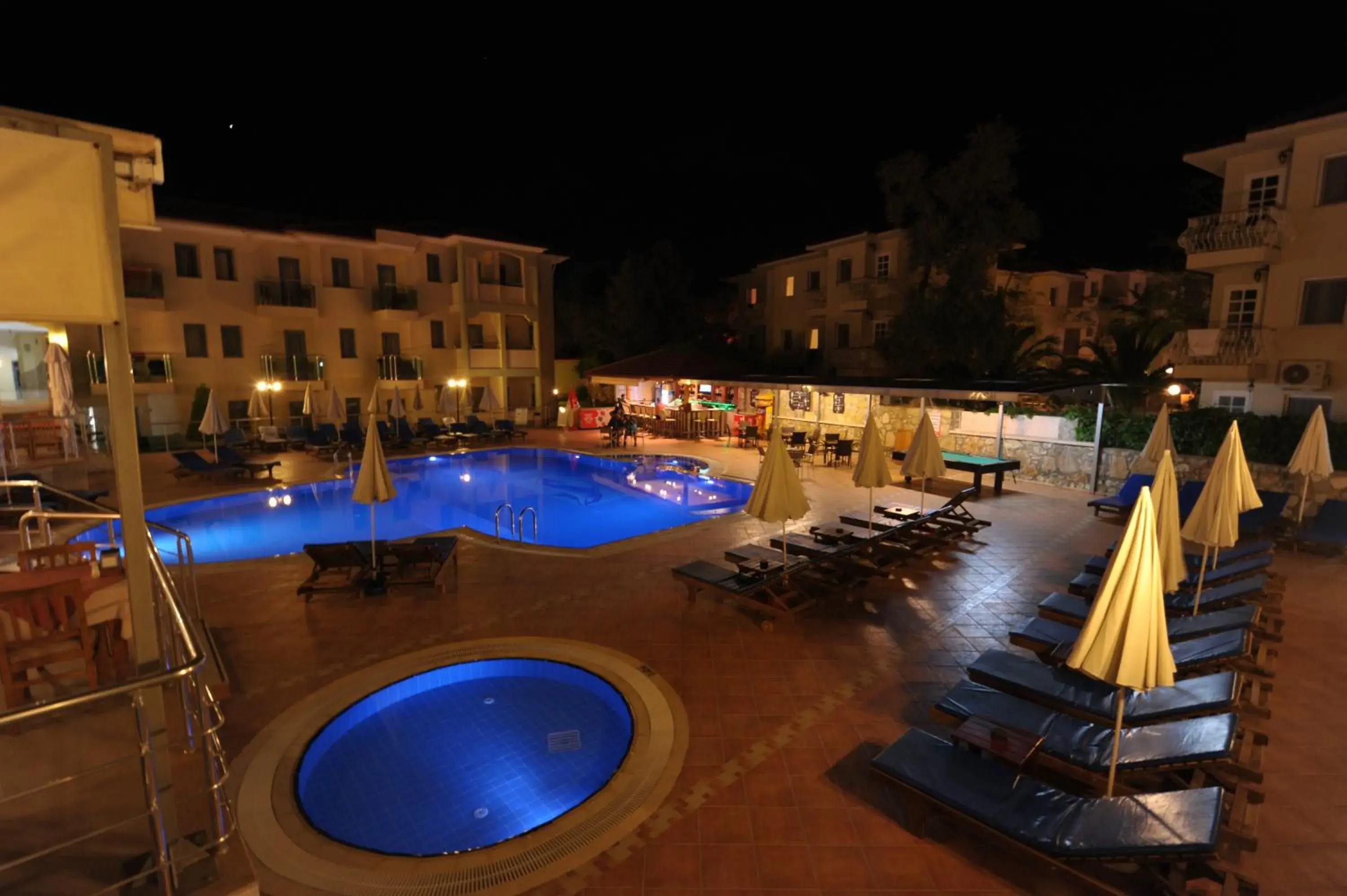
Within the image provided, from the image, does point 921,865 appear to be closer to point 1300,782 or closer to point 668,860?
point 668,860

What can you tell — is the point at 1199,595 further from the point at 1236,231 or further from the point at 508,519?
the point at 1236,231

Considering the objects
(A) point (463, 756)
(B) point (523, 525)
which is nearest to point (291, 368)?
(B) point (523, 525)

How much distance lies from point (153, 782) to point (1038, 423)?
18.2 m

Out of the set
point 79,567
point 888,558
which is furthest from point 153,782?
point 888,558

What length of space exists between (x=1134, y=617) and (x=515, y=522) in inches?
495

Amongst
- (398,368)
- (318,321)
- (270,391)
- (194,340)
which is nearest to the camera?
(194,340)

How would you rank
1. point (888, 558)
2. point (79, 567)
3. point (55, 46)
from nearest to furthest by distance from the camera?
point (79, 567) < point (888, 558) < point (55, 46)

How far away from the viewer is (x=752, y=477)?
55.6 feet

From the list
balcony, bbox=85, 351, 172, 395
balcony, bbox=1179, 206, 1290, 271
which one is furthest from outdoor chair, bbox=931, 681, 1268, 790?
balcony, bbox=85, 351, 172, 395

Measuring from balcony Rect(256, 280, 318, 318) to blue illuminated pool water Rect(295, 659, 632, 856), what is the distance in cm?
2226

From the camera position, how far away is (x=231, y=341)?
76.1ft

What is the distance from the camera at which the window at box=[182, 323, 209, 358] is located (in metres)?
22.2

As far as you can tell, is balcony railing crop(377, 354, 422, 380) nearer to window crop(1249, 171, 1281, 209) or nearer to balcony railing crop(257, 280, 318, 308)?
balcony railing crop(257, 280, 318, 308)

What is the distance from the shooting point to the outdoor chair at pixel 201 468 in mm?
15891
